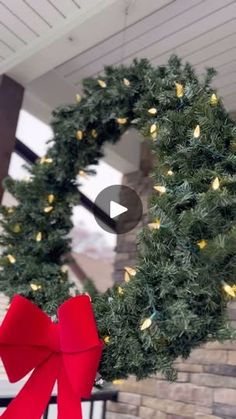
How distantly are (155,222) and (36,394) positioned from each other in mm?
509

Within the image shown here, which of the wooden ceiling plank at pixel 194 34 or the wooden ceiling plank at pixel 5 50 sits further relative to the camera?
the wooden ceiling plank at pixel 5 50

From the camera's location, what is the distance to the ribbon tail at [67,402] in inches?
35.8

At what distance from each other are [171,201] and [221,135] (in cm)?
24

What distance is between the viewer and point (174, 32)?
156 centimetres

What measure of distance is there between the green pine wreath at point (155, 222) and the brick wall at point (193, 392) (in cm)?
84

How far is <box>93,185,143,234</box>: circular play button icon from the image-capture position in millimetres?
1146

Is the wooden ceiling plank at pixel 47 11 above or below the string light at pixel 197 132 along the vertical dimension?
above

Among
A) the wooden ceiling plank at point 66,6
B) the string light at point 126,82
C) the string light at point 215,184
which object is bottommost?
the string light at point 215,184

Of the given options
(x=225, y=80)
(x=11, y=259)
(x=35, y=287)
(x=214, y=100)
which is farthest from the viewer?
(x=225, y=80)

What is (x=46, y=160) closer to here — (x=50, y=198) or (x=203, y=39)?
(x=50, y=198)

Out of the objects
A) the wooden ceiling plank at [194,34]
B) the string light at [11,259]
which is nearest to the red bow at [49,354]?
the string light at [11,259]

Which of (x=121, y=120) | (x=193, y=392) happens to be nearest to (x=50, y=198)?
(x=121, y=120)

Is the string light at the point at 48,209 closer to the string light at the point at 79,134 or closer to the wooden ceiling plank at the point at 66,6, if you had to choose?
the string light at the point at 79,134

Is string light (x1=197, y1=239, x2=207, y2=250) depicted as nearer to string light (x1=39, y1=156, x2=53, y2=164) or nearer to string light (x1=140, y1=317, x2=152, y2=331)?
string light (x1=140, y1=317, x2=152, y2=331)
